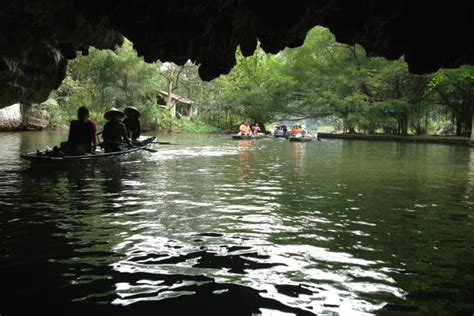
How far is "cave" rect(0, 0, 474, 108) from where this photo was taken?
6.93 metres

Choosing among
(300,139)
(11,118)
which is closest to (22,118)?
(11,118)

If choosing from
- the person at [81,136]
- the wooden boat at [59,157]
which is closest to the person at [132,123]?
the wooden boat at [59,157]

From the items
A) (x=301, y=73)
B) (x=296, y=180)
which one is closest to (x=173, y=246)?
(x=296, y=180)

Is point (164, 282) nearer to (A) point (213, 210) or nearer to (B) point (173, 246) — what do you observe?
(B) point (173, 246)

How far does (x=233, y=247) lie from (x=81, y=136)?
869 centimetres

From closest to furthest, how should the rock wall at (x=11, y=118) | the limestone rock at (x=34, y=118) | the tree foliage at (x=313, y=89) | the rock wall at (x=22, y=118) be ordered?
the rock wall at (x=11, y=118) < the rock wall at (x=22, y=118) < the limestone rock at (x=34, y=118) < the tree foliage at (x=313, y=89)

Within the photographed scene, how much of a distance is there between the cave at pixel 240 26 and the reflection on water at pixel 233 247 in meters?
3.00

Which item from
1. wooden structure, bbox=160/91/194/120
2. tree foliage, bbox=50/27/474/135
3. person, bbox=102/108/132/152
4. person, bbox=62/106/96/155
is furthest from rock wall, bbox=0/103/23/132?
person, bbox=62/106/96/155

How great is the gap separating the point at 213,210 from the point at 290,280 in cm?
340

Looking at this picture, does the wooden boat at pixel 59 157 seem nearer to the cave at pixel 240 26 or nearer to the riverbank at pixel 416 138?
the cave at pixel 240 26

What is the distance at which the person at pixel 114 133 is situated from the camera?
14148 millimetres

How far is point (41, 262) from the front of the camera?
471cm

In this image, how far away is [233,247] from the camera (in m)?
5.41

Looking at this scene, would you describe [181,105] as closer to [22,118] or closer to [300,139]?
[22,118]
